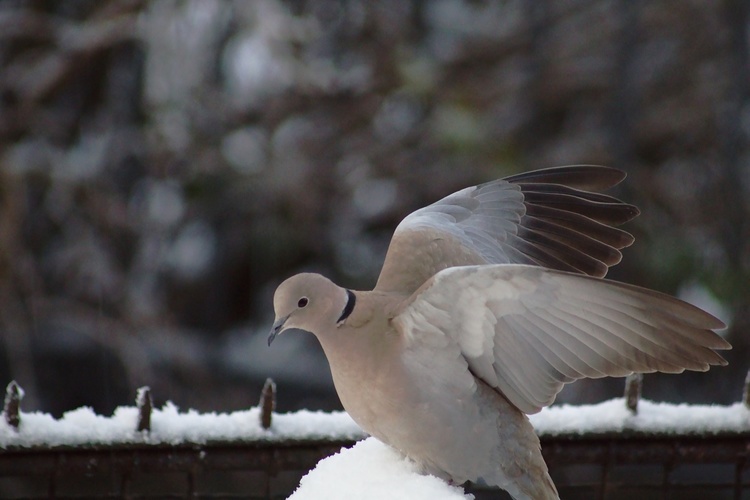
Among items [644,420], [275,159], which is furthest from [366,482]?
[275,159]

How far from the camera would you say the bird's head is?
1.83m

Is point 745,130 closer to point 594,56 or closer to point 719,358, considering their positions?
point 594,56

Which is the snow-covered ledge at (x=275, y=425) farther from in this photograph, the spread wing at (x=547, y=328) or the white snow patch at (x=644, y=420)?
the spread wing at (x=547, y=328)

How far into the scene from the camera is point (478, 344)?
1.74 m

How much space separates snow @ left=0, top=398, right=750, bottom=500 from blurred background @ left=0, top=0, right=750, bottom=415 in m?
3.31

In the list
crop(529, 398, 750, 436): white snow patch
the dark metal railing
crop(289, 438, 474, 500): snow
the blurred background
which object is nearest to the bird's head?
the dark metal railing

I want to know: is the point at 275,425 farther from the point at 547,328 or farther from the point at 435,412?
the point at 547,328

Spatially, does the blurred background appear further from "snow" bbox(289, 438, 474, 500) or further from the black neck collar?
"snow" bbox(289, 438, 474, 500)

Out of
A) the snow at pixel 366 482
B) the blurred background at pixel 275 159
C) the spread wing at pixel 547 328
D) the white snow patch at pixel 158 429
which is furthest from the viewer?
the blurred background at pixel 275 159

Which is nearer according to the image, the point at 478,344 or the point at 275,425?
the point at 478,344

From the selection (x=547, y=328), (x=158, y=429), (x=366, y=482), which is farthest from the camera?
(x=158, y=429)

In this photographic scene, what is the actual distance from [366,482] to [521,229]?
0.97 meters

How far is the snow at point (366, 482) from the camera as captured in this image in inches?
57.5

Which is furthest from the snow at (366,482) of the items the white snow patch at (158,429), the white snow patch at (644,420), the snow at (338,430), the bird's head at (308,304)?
the white snow patch at (644,420)
